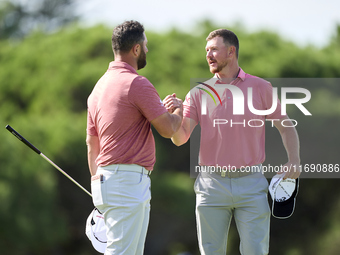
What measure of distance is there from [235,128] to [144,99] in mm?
660

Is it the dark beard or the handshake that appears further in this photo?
the handshake

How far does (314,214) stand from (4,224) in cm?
656

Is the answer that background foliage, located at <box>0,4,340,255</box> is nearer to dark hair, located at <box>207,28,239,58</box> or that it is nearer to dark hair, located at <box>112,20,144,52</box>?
dark hair, located at <box>207,28,239,58</box>

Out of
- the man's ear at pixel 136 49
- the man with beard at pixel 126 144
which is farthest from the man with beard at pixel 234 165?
the man's ear at pixel 136 49

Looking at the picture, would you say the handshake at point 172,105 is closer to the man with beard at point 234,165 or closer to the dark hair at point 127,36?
the man with beard at point 234,165

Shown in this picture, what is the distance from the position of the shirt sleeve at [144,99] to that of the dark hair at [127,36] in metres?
0.22

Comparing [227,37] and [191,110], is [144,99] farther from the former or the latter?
[227,37]

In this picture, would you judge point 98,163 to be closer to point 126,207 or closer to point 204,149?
point 126,207

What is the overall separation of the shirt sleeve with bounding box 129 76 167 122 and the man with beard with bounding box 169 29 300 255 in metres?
0.48

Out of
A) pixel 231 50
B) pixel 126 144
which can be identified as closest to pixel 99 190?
pixel 126 144

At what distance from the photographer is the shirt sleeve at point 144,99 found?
282 centimetres

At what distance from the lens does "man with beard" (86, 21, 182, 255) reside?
9.23 feet

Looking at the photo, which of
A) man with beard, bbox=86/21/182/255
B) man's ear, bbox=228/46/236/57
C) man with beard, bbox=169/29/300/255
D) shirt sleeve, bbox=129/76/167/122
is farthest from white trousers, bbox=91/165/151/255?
man's ear, bbox=228/46/236/57

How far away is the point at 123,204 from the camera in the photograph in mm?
2801
